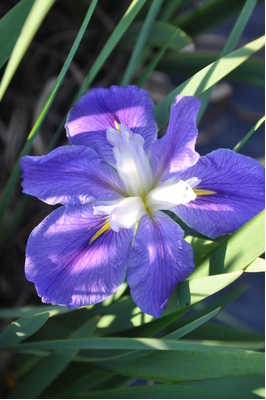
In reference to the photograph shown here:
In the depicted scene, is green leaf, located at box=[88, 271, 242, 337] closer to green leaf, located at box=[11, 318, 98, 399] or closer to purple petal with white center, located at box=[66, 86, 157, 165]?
green leaf, located at box=[11, 318, 98, 399]

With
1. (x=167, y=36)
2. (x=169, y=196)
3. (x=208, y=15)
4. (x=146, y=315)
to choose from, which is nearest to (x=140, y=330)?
(x=146, y=315)

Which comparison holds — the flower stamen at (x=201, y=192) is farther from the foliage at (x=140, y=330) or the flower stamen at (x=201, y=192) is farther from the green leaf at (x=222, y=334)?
the green leaf at (x=222, y=334)

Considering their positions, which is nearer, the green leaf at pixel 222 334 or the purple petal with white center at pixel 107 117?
the purple petal with white center at pixel 107 117

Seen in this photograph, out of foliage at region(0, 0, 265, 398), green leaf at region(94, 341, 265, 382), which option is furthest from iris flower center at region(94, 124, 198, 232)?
green leaf at region(94, 341, 265, 382)

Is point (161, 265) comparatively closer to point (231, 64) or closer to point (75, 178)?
point (75, 178)

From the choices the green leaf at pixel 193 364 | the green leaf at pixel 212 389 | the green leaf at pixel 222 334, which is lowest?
the green leaf at pixel 222 334

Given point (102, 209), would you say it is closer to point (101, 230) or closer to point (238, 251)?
point (101, 230)

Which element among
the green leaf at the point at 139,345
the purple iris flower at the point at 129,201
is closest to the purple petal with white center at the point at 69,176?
the purple iris flower at the point at 129,201

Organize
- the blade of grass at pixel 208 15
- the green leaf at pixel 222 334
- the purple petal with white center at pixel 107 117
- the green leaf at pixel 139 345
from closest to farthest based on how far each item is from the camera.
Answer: the green leaf at pixel 139 345 < the purple petal with white center at pixel 107 117 < the green leaf at pixel 222 334 < the blade of grass at pixel 208 15

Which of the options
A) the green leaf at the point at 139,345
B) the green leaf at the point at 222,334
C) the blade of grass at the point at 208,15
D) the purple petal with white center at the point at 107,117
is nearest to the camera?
the green leaf at the point at 139,345
